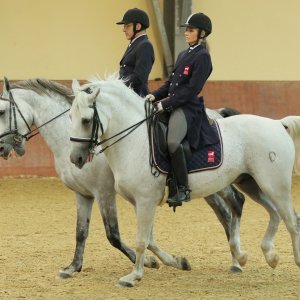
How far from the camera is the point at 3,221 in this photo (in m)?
11.2

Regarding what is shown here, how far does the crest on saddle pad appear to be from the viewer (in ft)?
24.4

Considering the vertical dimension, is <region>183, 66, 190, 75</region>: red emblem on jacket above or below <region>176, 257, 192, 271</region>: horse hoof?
above

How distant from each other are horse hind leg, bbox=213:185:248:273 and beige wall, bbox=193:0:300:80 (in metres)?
7.99

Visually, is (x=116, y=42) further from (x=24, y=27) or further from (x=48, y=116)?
(x=48, y=116)

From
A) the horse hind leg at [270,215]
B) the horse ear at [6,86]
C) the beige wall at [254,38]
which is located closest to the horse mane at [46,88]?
the horse ear at [6,86]

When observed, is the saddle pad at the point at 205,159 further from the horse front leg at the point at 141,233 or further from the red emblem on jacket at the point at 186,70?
the red emblem on jacket at the point at 186,70

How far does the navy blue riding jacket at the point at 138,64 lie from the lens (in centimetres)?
810

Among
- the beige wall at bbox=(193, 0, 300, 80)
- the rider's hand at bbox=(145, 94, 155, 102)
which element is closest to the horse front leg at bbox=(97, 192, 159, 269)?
the rider's hand at bbox=(145, 94, 155, 102)

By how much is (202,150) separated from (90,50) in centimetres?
888

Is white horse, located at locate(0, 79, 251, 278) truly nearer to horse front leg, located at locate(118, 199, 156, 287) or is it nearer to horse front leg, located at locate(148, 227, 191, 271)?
horse front leg, located at locate(148, 227, 191, 271)

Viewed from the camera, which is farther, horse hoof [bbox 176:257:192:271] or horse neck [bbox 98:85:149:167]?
horse hoof [bbox 176:257:192:271]

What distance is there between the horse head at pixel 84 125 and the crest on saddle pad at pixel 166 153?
523 mm

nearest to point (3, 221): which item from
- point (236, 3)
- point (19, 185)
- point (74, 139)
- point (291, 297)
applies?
point (19, 185)

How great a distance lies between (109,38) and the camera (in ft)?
53.0
